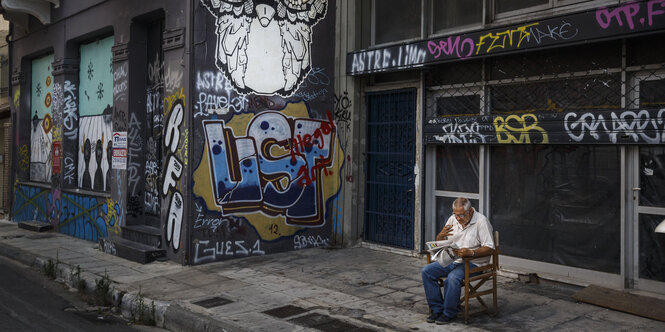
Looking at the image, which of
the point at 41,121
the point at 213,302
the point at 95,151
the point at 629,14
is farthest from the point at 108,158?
the point at 629,14

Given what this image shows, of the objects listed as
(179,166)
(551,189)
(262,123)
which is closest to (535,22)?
(551,189)

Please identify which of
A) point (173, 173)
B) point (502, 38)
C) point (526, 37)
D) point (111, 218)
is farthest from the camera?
point (111, 218)

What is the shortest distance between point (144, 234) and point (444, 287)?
6.15 meters

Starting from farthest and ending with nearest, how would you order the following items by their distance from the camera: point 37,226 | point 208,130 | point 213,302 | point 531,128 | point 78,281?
point 37,226
point 208,130
point 78,281
point 531,128
point 213,302

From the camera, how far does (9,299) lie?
7.78m

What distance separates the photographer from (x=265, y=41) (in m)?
9.91

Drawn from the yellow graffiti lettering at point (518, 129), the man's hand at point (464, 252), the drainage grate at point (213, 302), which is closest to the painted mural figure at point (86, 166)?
the drainage grate at point (213, 302)

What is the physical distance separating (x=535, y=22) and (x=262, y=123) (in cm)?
471

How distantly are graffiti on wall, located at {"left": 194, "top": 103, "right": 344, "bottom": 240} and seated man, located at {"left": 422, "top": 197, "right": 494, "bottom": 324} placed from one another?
4359 mm

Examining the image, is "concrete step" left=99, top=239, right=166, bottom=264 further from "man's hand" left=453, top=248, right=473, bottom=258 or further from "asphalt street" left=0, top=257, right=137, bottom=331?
"man's hand" left=453, top=248, right=473, bottom=258

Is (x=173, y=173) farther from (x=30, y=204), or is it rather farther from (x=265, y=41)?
(x=30, y=204)

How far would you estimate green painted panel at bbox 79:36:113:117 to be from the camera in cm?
1224

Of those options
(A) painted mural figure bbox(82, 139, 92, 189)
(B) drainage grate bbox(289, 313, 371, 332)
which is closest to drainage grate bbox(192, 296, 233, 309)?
(B) drainage grate bbox(289, 313, 371, 332)

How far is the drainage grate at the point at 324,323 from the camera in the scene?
5.88 m
